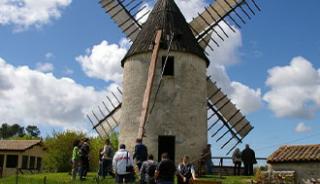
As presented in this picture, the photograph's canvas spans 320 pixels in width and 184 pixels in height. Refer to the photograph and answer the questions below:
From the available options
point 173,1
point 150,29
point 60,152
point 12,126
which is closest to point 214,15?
point 173,1

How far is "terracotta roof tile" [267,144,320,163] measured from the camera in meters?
18.2

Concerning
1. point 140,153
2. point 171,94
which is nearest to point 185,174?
point 140,153

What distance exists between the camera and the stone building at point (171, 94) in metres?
22.4

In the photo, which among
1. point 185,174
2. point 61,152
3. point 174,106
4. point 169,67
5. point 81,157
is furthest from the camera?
point 61,152

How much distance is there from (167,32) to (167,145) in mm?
5496

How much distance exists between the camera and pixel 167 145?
2275 cm

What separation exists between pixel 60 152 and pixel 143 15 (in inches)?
743

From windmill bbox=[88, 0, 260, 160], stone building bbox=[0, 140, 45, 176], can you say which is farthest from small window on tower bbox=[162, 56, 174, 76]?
stone building bbox=[0, 140, 45, 176]

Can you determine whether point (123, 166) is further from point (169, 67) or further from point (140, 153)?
point (169, 67)

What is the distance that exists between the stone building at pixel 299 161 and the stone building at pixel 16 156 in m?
28.6

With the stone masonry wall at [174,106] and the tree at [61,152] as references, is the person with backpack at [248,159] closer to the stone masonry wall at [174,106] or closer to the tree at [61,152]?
the stone masonry wall at [174,106]

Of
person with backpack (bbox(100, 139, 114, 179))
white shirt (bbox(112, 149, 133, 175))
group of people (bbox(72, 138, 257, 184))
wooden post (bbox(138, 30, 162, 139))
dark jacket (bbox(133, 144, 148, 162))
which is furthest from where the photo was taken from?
wooden post (bbox(138, 30, 162, 139))

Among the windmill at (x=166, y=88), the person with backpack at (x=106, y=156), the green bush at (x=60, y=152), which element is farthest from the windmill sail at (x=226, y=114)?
the green bush at (x=60, y=152)

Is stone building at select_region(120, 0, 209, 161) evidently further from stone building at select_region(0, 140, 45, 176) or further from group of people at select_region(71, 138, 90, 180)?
stone building at select_region(0, 140, 45, 176)
